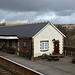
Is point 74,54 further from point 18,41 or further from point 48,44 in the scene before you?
point 18,41

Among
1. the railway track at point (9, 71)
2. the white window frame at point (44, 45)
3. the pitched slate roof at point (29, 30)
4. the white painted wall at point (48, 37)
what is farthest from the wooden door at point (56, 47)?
the railway track at point (9, 71)

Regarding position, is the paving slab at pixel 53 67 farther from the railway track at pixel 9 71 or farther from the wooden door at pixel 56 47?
the wooden door at pixel 56 47

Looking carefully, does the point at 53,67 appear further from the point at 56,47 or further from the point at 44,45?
the point at 56,47

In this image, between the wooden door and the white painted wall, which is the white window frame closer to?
the white painted wall

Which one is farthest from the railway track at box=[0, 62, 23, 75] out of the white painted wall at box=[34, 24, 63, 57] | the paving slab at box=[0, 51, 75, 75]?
the white painted wall at box=[34, 24, 63, 57]


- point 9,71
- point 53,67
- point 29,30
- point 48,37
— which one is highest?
point 29,30

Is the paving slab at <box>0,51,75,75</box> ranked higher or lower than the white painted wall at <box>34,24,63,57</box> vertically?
lower

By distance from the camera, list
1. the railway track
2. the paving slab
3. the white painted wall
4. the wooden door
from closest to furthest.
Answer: the paving slab → the railway track → the white painted wall → the wooden door

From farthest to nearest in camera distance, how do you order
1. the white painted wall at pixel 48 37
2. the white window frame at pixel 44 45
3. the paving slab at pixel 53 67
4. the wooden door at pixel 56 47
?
the wooden door at pixel 56 47 → the white window frame at pixel 44 45 → the white painted wall at pixel 48 37 → the paving slab at pixel 53 67

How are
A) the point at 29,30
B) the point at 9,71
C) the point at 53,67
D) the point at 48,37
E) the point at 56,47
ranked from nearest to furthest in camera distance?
1. the point at 53,67
2. the point at 9,71
3. the point at 48,37
4. the point at 56,47
5. the point at 29,30

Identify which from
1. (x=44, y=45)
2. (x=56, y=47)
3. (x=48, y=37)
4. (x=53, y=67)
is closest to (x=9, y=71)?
(x=53, y=67)

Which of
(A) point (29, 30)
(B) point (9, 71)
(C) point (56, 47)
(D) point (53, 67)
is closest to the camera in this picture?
(D) point (53, 67)

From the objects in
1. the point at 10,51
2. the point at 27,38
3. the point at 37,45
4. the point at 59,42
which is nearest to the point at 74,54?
the point at 59,42

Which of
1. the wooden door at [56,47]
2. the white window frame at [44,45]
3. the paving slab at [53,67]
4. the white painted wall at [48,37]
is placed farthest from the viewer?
the wooden door at [56,47]
